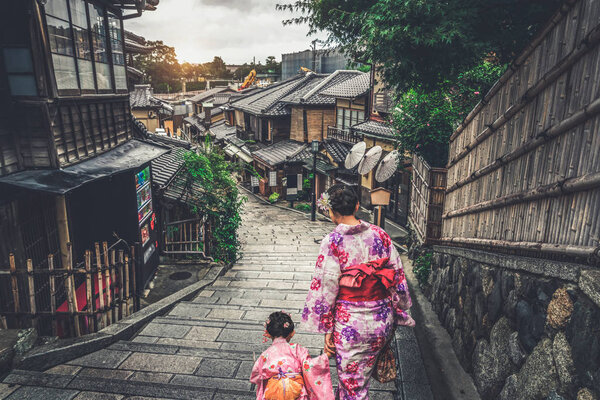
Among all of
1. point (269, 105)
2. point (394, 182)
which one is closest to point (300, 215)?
point (394, 182)

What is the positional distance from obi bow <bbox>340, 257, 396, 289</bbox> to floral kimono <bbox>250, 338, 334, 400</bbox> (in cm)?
75

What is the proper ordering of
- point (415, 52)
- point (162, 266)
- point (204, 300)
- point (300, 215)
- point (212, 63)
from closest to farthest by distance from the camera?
point (415, 52) → point (204, 300) → point (162, 266) → point (300, 215) → point (212, 63)

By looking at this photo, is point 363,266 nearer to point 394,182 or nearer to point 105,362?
point 105,362

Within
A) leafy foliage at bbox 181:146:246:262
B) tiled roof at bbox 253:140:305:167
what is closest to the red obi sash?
leafy foliage at bbox 181:146:246:262

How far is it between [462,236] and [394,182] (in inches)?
515

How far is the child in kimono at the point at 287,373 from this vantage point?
3404 millimetres

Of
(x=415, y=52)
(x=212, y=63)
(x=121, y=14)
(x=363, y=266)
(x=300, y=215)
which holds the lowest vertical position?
(x=300, y=215)

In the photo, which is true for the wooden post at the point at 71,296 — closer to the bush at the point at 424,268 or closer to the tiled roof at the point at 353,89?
the bush at the point at 424,268

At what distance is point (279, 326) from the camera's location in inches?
139

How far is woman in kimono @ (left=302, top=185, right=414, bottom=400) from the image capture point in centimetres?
344

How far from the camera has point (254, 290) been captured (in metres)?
9.59

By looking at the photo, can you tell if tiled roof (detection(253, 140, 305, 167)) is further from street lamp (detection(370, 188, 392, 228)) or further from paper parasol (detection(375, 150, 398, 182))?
street lamp (detection(370, 188, 392, 228))

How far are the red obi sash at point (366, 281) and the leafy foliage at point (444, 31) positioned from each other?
3.58 m

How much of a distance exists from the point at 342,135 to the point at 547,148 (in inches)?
832
